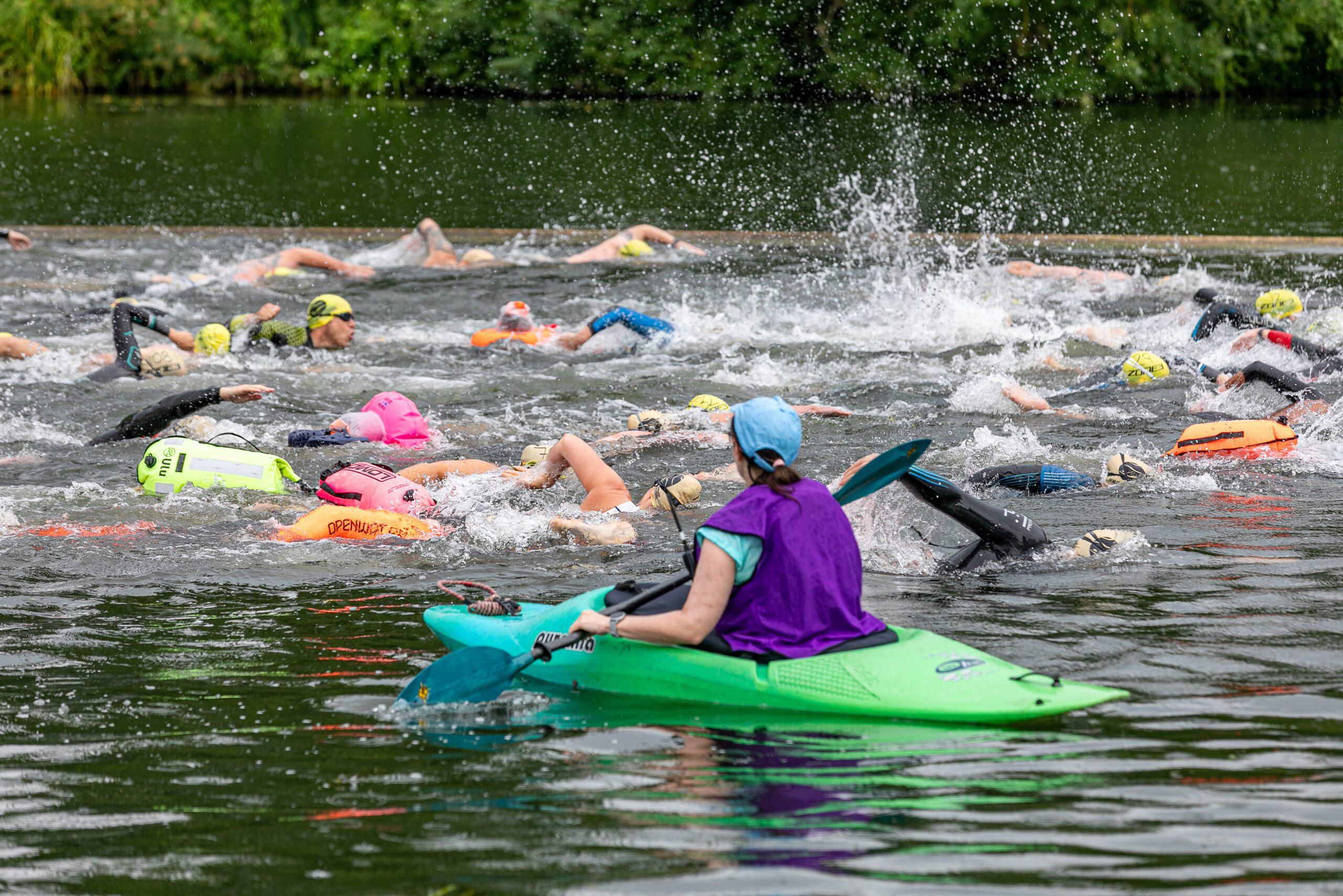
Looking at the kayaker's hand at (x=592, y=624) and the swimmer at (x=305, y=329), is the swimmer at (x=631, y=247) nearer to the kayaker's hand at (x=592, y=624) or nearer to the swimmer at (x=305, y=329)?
the swimmer at (x=305, y=329)

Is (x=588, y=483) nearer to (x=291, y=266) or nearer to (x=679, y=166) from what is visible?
(x=291, y=266)

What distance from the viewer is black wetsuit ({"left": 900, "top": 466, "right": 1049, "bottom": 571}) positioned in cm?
677

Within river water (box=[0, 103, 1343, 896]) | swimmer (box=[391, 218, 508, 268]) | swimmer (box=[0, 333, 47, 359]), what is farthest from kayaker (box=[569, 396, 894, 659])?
swimmer (box=[391, 218, 508, 268])

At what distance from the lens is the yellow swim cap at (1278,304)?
1230 cm

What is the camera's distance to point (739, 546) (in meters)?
4.93

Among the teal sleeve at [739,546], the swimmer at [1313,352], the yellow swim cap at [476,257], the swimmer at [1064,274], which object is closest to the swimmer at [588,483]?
the teal sleeve at [739,546]

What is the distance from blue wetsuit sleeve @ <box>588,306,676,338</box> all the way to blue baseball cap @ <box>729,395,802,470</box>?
782cm

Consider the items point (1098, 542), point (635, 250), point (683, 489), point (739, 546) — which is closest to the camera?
point (739, 546)

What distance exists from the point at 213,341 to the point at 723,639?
8.42m

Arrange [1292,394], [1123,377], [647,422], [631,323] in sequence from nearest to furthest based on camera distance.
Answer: [1292,394]
[647,422]
[1123,377]
[631,323]

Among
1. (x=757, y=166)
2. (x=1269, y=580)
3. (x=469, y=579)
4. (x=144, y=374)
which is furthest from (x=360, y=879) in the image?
(x=757, y=166)

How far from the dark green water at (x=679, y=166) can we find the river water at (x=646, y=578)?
5368 millimetres

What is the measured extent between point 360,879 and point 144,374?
8688 mm

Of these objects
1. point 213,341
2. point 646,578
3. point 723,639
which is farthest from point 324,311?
point 723,639
